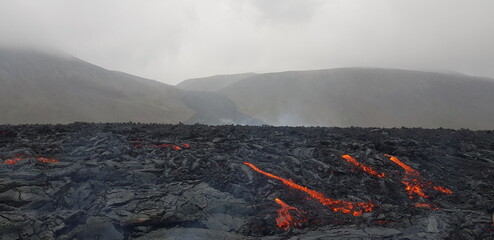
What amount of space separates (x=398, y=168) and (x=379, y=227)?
7036 millimetres

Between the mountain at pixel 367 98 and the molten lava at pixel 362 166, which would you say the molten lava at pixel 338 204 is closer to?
the molten lava at pixel 362 166

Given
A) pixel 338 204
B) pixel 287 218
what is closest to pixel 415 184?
pixel 338 204

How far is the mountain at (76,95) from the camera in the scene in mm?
73188

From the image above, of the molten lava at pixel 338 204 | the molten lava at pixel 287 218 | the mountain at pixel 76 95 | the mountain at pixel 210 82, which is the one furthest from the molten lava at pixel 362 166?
the mountain at pixel 210 82

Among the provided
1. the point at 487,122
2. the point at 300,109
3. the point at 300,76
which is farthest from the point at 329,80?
the point at 487,122

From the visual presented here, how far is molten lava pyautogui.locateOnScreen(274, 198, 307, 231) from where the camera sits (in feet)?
34.3

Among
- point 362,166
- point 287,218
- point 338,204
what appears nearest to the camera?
point 287,218

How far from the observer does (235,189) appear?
12352 millimetres

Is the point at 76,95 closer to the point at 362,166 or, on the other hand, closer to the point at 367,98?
the point at 362,166

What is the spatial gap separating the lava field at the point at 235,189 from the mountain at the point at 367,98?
223ft

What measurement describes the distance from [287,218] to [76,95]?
87042 mm

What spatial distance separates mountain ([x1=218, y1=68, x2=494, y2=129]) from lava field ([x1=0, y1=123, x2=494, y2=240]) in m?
67.8

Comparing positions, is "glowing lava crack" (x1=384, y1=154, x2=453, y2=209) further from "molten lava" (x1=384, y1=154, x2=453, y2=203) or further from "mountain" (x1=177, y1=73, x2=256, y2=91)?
"mountain" (x1=177, y1=73, x2=256, y2=91)

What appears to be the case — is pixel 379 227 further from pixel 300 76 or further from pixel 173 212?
pixel 300 76
